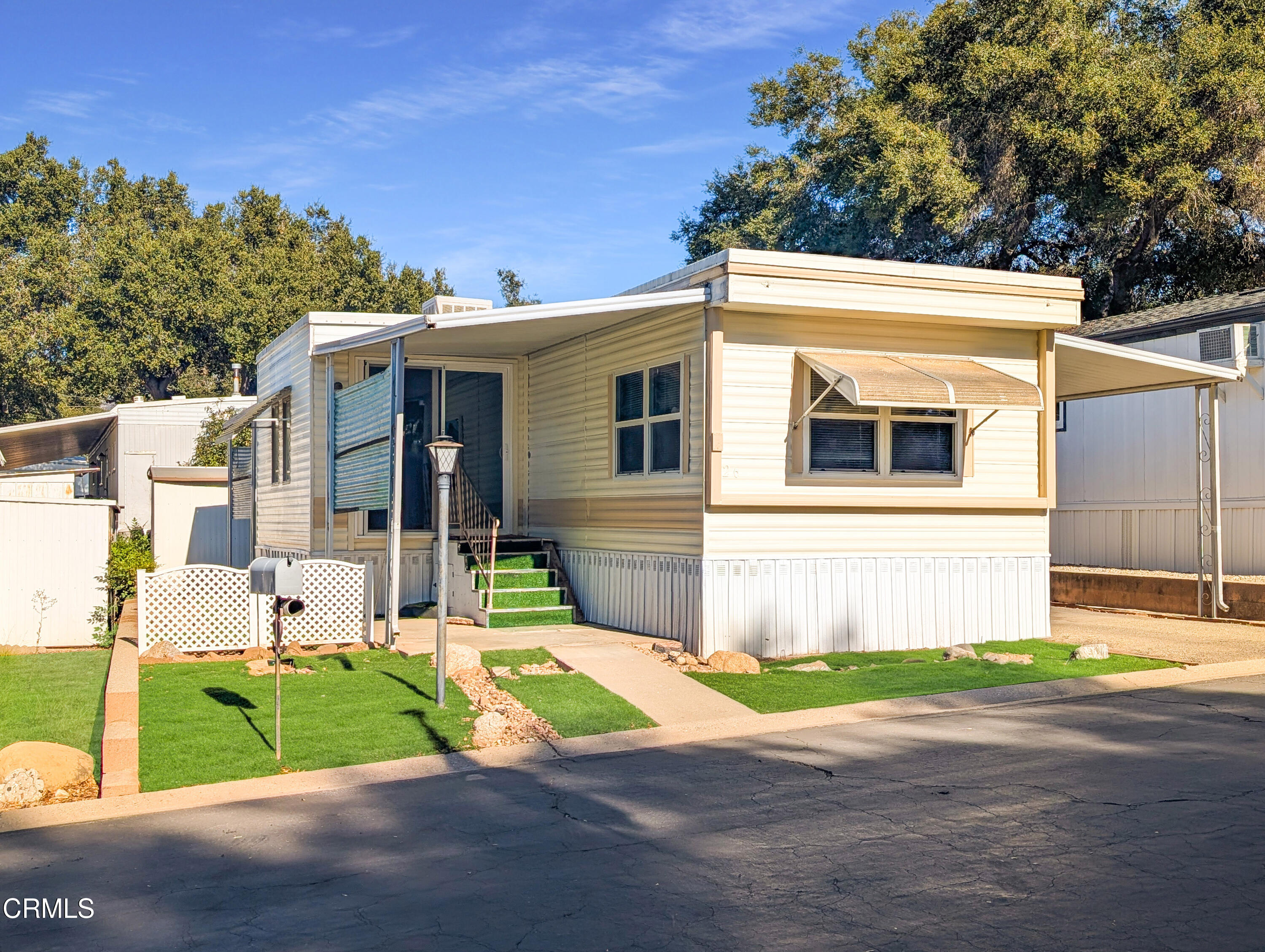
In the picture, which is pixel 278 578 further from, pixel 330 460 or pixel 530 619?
pixel 330 460

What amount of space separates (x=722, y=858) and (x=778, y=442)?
6551 mm

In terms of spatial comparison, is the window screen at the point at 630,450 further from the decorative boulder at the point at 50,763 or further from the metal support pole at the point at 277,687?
the decorative boulder at the point at 50,763

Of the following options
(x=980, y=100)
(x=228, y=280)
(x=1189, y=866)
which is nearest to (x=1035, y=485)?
(x=1189, y=866)

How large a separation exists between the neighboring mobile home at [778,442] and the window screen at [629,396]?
0.07 feet

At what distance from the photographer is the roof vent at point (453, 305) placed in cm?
1418

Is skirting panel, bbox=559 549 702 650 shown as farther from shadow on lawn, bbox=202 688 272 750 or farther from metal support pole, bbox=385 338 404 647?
shadow on lawn, bbox=202 688 272 750

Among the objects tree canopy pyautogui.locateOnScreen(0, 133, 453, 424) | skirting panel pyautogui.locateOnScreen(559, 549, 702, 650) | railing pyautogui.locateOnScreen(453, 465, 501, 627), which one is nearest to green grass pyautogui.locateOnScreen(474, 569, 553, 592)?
railing pyautogui.locateOnScreen(453, 465, 501, 627)

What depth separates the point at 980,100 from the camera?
25.8 metres

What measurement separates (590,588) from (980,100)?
1713 cm

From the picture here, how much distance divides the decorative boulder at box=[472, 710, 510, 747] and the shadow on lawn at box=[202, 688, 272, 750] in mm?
1482

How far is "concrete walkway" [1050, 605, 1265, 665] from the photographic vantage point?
1195 cm

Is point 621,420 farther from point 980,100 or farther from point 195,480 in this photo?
point 980,100

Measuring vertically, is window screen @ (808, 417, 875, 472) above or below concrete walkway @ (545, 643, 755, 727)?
above

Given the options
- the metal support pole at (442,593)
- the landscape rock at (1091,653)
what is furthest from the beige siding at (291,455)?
the landscape rock at (1091,653)
